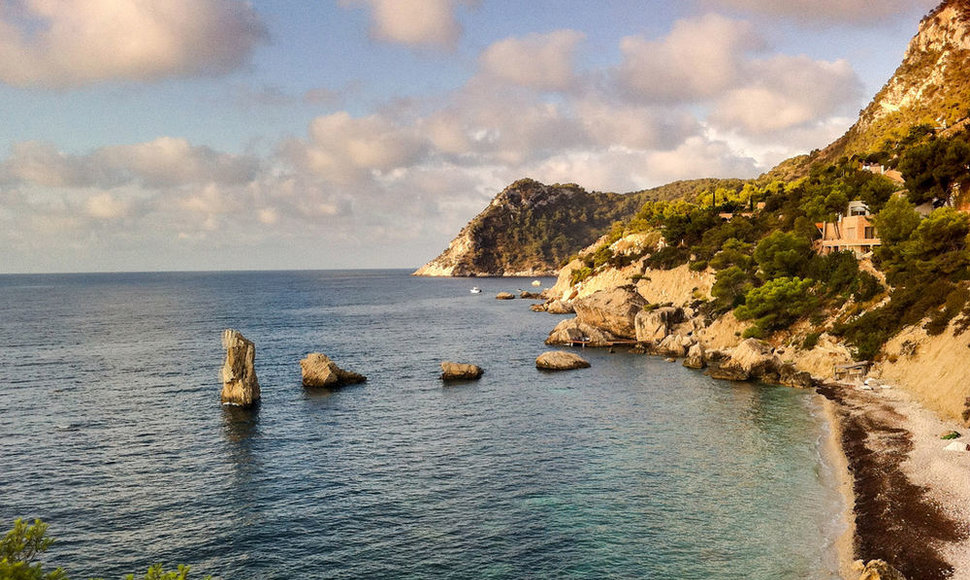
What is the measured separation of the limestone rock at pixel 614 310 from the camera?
102m

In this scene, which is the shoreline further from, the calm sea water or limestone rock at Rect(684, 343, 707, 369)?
limestone rock at Rect(684, 343, 707, 369)

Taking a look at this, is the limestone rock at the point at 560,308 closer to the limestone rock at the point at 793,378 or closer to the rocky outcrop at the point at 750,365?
the rocky outcrop at the point at 750,365

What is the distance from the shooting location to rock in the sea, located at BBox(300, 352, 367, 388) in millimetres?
70500

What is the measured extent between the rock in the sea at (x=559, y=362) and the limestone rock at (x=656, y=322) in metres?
16.6

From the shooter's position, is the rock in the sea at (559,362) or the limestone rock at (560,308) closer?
the rock in the sea at (559,362)

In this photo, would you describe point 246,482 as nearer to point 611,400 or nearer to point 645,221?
point 611,400

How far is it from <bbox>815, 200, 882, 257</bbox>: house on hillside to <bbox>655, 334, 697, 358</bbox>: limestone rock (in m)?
23.5

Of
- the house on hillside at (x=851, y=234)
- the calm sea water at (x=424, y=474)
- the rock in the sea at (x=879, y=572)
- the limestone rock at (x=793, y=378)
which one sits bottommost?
the calm sea water at (x=424, y=474)

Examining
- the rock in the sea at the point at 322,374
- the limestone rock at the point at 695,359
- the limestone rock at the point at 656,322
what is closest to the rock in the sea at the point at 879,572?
the limestone rock at the point at 695,359

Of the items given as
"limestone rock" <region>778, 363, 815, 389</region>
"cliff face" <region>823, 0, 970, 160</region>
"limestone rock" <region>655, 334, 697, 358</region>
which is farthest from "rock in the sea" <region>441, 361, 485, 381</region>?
"cliff face" <region>823, 0, 970, 160</region>

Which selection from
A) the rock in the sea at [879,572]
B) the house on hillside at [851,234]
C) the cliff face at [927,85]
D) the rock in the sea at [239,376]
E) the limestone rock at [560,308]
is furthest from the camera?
the limestone rock at [560,308]

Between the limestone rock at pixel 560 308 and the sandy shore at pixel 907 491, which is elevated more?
the limestone rock at pixel 560 308

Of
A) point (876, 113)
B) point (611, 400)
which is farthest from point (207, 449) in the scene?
point (876, 113)

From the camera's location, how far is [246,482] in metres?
41.3
